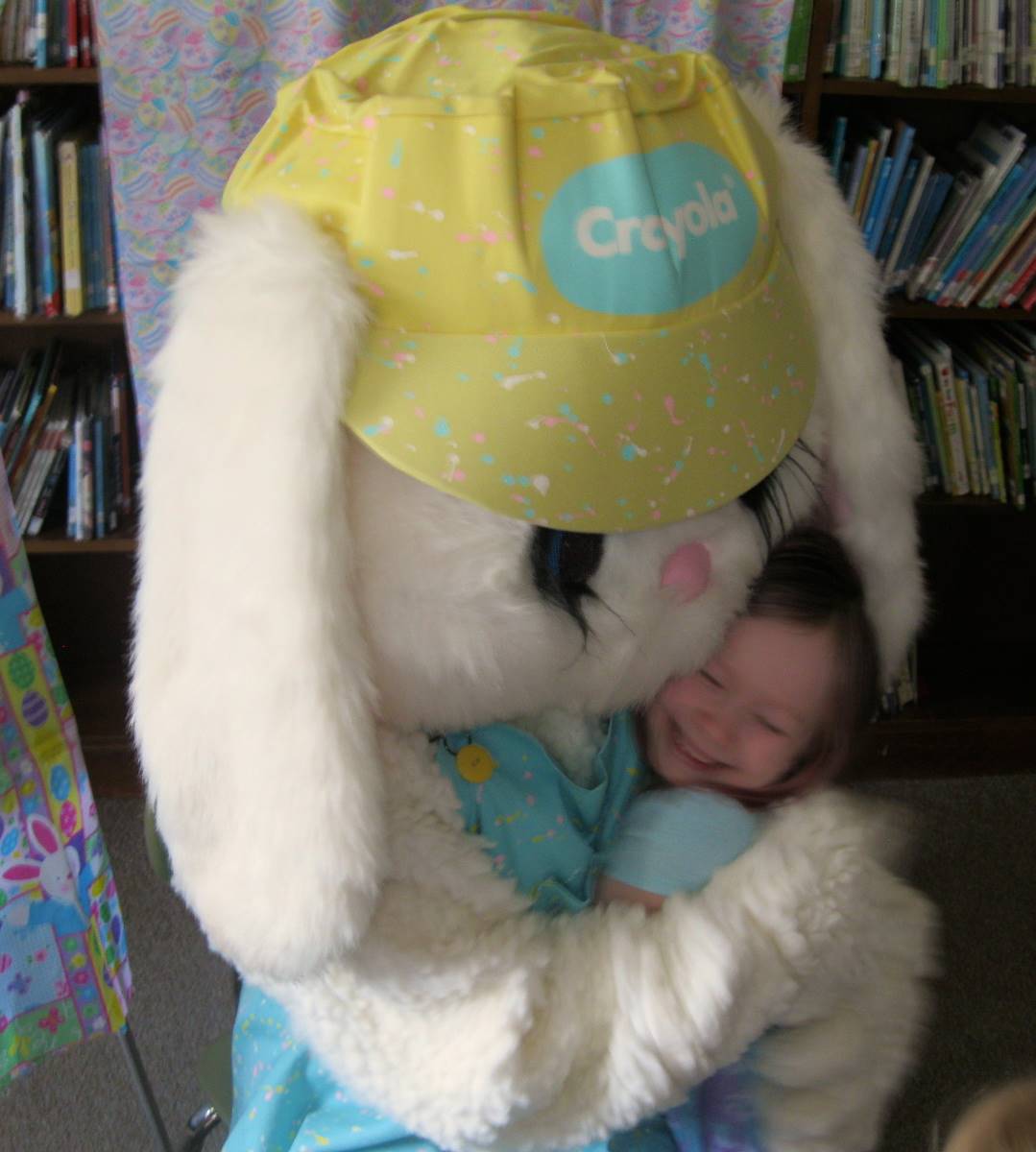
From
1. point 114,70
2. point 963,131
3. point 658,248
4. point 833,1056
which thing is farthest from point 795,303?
point 963,131

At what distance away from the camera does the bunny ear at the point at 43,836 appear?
950 mm

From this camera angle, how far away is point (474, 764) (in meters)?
0.85

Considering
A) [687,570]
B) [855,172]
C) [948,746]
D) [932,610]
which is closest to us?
[687,570]

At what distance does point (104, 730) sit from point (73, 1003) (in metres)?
0.95

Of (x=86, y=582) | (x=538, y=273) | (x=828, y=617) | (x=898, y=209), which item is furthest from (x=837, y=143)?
(x=86, y=582)

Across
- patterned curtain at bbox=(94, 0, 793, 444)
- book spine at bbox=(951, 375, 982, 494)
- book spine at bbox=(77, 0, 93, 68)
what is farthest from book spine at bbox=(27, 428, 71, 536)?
book spine at bbox=(951, 375, 982, 494)

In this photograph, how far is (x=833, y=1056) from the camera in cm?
85

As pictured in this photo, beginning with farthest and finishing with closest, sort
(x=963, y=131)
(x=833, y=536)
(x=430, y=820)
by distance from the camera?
(x=963, y=131)
(x=833, y=536)
(x=430, y=820)

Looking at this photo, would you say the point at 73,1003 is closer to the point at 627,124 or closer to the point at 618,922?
the point at 618,922

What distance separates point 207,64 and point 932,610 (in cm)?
Answer: 141

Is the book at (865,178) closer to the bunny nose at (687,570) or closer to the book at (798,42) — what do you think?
A: the book at (798,42)

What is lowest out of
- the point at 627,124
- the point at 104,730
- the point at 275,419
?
the point at 104,730

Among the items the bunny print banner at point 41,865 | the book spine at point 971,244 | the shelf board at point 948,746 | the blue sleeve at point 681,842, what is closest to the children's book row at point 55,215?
the bunny print banner at point 41,865

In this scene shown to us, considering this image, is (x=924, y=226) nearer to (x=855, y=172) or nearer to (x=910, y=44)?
(x=855, y=172)
